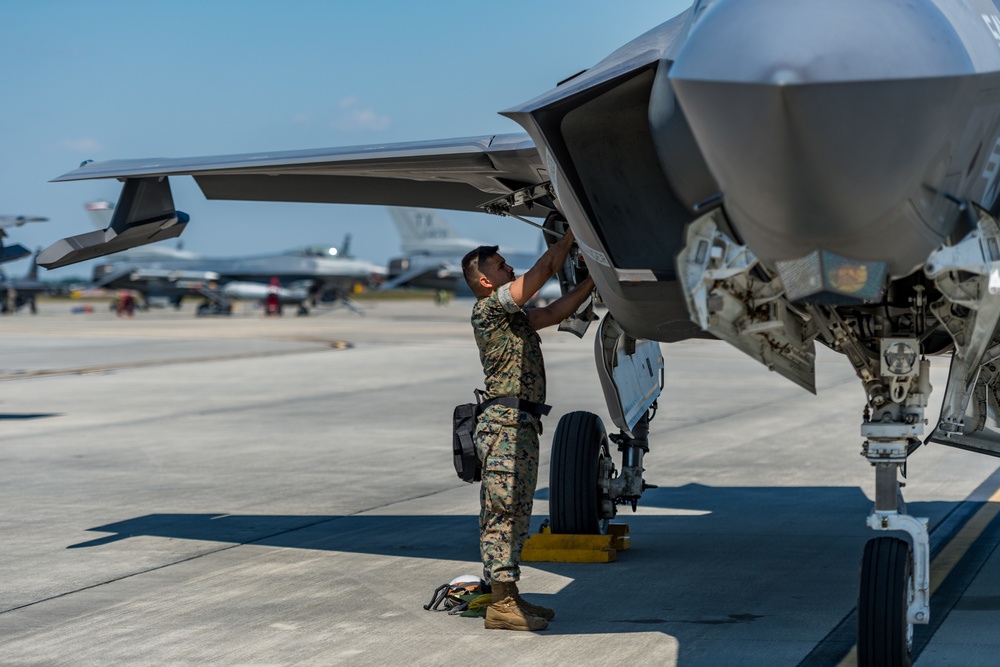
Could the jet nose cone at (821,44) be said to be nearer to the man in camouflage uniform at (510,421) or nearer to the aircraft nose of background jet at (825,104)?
the aircraft nose of background jet at (825,104)

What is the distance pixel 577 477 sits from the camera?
8.26 meters

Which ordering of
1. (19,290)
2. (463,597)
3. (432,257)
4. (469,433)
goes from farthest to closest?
1. (19,290)
2. (432,257)
3. (463,597)
4. (469,433)

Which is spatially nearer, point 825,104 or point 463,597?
point 825,104

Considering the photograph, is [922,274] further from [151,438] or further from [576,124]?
[151,438]

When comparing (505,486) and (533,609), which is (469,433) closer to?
(505,486)

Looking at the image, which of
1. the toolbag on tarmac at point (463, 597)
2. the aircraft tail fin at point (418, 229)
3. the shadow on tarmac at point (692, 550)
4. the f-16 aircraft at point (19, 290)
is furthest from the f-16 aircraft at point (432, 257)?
the toolbag on tarmac at point (463, 597)

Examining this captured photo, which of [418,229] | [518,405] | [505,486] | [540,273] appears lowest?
[505,486]

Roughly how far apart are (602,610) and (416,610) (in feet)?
3.37

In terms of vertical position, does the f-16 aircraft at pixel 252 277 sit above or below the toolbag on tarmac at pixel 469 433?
above

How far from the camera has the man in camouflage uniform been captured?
21.0 ft

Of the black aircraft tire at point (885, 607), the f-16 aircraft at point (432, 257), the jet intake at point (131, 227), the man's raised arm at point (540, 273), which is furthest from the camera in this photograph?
the f-16 aircraft at point (432, 257)

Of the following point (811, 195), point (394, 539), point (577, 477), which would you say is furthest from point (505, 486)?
point (811, 195)

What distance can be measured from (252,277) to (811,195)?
65900 mm

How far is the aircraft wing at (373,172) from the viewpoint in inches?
293
